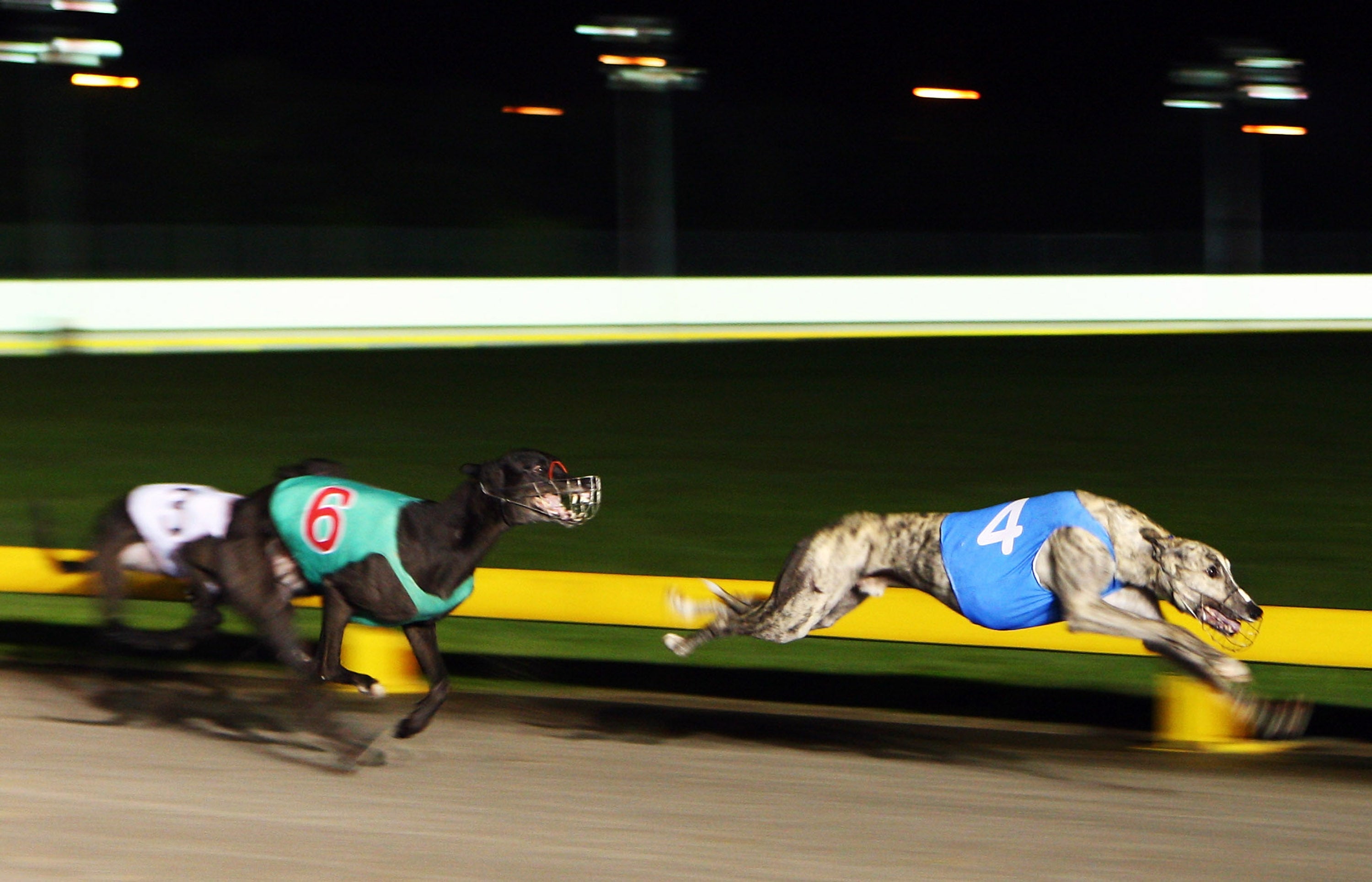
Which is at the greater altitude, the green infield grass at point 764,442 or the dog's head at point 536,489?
the dog's head at point 536,489

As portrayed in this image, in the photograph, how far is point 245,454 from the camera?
10516 millimetres

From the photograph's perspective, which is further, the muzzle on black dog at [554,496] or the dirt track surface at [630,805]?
the muzzle on black dog at [554,496]

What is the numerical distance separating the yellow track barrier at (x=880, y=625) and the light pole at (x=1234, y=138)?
18959 mm

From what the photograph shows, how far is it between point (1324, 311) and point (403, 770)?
1964 cm

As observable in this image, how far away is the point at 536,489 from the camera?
3.99 meters

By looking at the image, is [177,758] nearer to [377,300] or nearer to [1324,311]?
[377,300]

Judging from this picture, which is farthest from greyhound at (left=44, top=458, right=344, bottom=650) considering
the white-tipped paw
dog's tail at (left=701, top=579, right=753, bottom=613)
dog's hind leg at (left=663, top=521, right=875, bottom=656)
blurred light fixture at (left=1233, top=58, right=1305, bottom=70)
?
blurred light fixture at (left=1233, top=58, right=1305, bottom=70)

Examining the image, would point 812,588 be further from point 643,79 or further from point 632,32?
point 632,32

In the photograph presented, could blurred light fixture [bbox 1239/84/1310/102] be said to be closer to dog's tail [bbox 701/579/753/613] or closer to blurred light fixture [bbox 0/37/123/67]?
blurred light fixture [bbox 0/37/123/67]

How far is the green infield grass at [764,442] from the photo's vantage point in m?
6.82

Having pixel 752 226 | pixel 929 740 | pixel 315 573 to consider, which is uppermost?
pixel 752 226

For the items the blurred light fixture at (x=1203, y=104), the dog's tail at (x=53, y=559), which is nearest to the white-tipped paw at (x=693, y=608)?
the dog's tail at (x=53, y=559)

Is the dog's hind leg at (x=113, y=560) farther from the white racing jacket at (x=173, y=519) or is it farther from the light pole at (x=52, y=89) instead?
the light pole at (x=52, y=89)

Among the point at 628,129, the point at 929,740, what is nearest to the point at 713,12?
the point at 628,129
